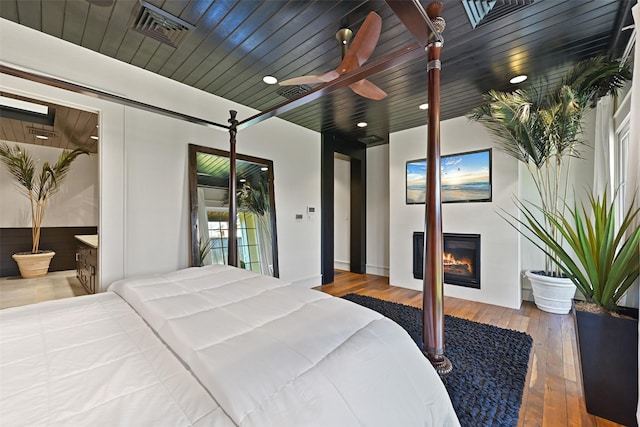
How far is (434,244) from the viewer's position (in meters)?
1.25

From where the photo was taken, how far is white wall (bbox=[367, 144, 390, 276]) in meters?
5.30

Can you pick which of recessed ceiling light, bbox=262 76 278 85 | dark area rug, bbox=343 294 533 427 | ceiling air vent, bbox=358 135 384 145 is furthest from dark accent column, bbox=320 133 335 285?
recessed ceiling light, bbox=262 76 278 85

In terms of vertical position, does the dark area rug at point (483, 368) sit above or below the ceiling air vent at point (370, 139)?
below

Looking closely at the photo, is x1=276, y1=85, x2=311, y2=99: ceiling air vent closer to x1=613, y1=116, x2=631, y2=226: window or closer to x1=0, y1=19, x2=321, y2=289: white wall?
x1=0, y1=19, x2=321, y2=289: white wall

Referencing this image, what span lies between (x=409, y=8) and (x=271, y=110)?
1.28 metres

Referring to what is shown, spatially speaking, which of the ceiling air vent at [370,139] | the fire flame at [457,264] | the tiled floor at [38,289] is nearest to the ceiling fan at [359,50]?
the ceiling air vent at [370,139]

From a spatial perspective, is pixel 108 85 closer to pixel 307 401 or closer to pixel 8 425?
pixel 8 425

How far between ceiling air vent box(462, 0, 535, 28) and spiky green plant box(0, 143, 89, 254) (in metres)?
4.70

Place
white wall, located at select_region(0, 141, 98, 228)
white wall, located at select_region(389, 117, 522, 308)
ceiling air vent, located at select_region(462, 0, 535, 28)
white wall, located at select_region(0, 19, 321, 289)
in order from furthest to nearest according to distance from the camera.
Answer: white wall, located at select_region(0, 141, 98, 228)
white wall, located at select_region(389, 117, 522, 308)
white wall, located at select_region(0, 19, 321, 289)
ceiling air vent, located at select_region(462, 0, 535, 28)

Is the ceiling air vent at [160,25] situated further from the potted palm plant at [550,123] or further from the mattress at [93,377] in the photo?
the potted palm plant at [550,123]

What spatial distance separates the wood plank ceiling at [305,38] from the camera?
189cm

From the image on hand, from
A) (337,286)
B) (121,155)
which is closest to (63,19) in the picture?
(121,155)

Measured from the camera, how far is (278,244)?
3.94 m

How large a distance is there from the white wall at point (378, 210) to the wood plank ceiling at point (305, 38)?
226 centimetres
